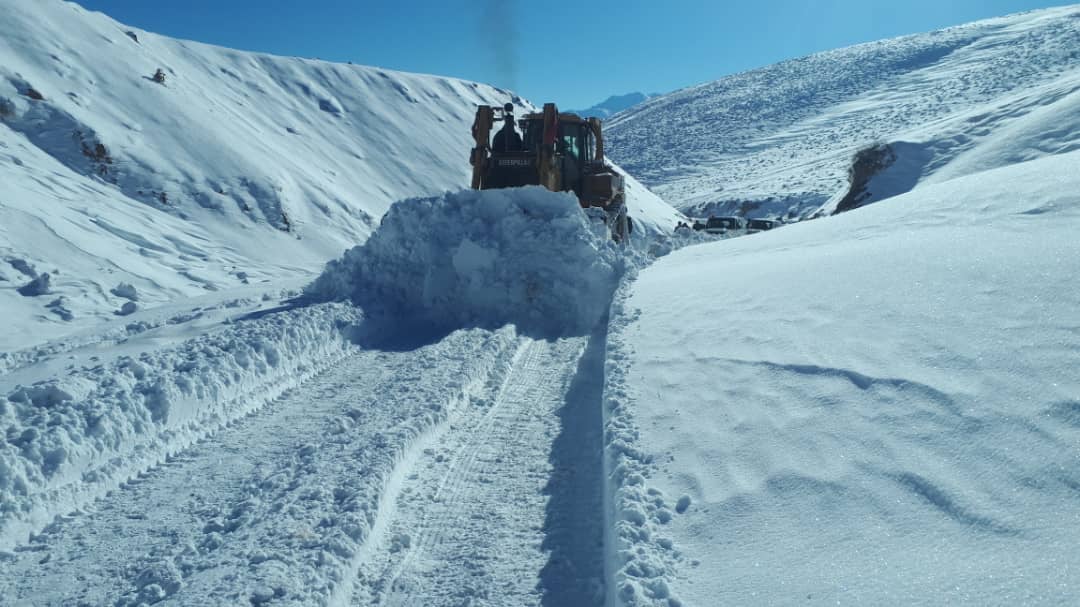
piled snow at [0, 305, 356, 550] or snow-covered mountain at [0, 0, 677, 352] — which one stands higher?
snow-covered mountain at [0, 0, 677, 352]

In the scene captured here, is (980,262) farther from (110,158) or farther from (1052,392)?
(110,158)

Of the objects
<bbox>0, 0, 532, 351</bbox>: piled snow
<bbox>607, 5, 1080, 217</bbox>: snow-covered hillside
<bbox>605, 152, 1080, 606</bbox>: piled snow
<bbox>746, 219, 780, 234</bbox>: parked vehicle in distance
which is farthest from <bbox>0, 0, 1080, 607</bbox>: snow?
<bbox>607, 5, 1080, 217</bbox>: snow-covered hillside

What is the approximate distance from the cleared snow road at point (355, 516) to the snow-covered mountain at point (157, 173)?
4747 millimetres

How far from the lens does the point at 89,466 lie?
4359 millimetres

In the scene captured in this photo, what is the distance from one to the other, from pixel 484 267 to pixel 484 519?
519cm

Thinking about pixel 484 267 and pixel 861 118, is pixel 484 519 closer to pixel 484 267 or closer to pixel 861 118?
pixel 484 267

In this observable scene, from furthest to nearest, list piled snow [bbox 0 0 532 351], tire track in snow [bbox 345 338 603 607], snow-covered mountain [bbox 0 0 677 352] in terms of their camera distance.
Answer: piled snow [bbox 0 0 532 351], snow-covered mountain [bbox 0 0 677 352], tire track in snow [bbox 345 338 603 607]

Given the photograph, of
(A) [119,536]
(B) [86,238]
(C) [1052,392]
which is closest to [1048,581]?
(C) [1052,392]

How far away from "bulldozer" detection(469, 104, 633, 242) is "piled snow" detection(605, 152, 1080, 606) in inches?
221

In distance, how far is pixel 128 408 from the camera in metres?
4.91

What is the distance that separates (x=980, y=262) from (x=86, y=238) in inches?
505

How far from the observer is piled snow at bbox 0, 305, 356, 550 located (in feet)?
13.3

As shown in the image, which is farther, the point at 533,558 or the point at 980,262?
the point at 980,262

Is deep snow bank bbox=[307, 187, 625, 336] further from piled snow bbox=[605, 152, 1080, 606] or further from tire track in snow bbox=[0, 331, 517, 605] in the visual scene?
tire track in snow bbox=[0, 331, 517, 605]
